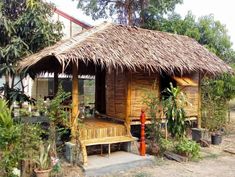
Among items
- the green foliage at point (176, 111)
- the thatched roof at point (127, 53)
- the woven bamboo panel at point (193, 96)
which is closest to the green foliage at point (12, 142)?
the thatched roof at point (127, 53)

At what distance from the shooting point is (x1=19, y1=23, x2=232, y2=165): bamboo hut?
8.62m

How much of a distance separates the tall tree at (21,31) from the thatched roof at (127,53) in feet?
2.93

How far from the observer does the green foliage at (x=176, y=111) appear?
9039 millimetres

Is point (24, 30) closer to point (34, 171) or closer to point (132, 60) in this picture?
point (132, 60)

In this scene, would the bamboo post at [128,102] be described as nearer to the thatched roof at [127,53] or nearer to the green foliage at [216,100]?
the thatched roof at [127,53]

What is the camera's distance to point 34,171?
683cm

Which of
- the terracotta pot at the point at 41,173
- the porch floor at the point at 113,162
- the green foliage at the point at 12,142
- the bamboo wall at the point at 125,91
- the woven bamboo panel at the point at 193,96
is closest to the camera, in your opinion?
the green foliage at the point at 12,142

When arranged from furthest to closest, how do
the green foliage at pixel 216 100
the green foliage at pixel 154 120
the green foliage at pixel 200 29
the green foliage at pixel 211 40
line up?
the green foliage at pixel 200 29 < the green foliage at pixel 211 40 < the green foliage at pixel 216 100 < the green foliage at pixel 154 120

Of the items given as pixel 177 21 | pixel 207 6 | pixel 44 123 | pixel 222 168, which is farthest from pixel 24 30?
Result: pixel 207 6

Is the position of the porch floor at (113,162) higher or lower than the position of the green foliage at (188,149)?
lower

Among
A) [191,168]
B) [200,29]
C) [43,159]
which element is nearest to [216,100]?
[191,168]

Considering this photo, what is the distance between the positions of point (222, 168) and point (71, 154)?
3978 mm

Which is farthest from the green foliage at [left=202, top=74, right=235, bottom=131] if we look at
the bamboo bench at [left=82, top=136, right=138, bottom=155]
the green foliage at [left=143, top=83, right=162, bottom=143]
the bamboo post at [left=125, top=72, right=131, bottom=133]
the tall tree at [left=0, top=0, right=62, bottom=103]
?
the tall tree at [left=0, top=0, right=62, bottom=103]

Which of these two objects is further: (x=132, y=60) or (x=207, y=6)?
(x=207, y=6)
